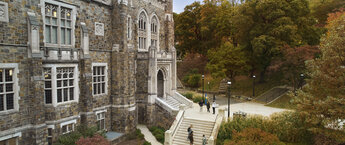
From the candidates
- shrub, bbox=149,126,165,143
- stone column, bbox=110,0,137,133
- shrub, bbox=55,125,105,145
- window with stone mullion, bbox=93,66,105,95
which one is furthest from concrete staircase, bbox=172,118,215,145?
window with stone mullion, bbox=93,66,105,95

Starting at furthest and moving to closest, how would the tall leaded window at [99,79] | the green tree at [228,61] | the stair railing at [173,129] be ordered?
1. the green tree at [228,61]
2. the tall leaded window at [99,79]
3. the stair railing at [173,129]

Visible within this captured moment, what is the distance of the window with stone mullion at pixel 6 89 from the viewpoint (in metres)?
11.1

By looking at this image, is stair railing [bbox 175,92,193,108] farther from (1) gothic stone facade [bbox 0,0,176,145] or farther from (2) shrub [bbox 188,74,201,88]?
(2) shrub [bbox 188,74,201,88]

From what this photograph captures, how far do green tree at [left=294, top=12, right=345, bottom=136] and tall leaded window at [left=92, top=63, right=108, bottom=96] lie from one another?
47.5 feet

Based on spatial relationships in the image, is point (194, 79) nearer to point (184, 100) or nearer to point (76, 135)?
point (184, 100)

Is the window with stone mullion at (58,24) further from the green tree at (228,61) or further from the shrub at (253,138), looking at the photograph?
the green tree at (228,61)

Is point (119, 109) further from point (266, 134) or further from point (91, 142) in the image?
point (266, 134)

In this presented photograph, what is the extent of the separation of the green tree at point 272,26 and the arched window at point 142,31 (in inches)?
598

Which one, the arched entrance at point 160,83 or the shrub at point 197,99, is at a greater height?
the arched entrance at point 160,83

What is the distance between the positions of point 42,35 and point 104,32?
5.31 meters

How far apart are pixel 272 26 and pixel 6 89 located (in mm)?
29414

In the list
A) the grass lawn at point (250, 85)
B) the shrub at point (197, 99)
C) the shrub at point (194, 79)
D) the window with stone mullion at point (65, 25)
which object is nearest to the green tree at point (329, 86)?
the shrub at point (197, 99)

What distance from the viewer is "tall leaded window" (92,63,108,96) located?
1690 centimetres

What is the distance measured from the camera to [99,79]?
17.5m
